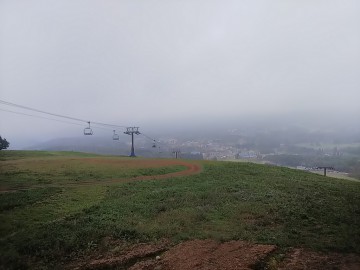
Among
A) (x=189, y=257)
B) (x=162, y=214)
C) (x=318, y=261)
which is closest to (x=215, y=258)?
(x=189, y=257)

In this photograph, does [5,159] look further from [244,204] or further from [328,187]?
[328,187]

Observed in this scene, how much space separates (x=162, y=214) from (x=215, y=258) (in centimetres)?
710

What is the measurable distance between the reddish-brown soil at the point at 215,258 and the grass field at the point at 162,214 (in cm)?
83

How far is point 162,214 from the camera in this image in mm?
19359

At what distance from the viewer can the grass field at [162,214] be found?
14391 millimetres

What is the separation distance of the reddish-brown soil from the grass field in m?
0.83

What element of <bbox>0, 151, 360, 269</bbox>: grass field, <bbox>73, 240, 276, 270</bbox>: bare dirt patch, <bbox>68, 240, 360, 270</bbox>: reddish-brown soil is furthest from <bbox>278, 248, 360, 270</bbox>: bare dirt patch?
<bbox>73, 240, 276, 270</bbox>: bare dirt patch

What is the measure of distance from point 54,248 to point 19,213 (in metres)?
5.74

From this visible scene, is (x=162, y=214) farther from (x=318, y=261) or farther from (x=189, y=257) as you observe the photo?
(x=318, y=261)

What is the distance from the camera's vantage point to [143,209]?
67.1 feet

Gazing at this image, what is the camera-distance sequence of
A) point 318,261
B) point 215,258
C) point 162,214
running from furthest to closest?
point 162,214
point 215,258
point 318,261

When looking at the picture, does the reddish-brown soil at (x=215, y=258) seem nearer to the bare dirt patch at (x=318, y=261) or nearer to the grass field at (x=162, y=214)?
the bare dirt patch at (x=318, y=261)

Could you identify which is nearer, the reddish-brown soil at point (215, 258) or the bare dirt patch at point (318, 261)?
the bare dirt patch at point (318, 261)

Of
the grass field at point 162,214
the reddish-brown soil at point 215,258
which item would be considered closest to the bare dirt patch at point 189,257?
the reddish-brown soil at point 215,258
